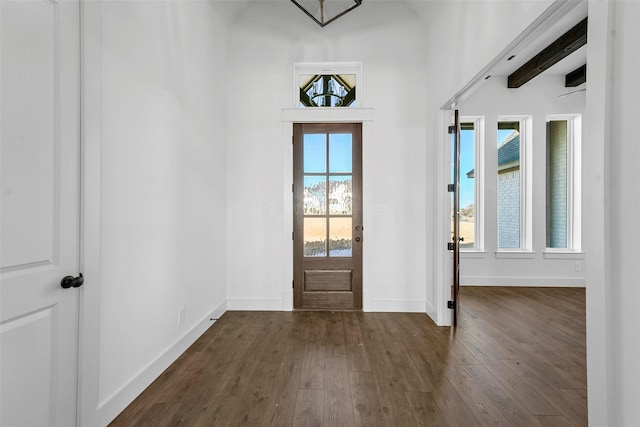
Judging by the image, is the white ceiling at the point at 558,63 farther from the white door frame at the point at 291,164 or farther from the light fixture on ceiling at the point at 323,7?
the light fixture on ceiling at the point at 323,7

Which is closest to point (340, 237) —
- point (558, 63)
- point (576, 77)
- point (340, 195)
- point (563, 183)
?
point (340, 195)

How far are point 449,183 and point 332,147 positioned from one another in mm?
1395

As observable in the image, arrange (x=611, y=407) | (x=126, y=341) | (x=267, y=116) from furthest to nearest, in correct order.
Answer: (x=267, y=116), (x=126, y=341), (x=611, y=407)

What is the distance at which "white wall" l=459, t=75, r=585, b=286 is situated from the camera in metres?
4.62

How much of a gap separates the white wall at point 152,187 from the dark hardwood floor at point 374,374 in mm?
265

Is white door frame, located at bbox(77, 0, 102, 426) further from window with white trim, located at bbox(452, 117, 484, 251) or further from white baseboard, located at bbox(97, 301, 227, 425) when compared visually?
window with white trim, located at bbox(452, 117, 484, 251)

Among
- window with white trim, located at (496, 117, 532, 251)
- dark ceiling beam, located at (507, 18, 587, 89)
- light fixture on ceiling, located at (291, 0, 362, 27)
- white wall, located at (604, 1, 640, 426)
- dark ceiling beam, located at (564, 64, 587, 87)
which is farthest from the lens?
window with white trim, located at (496, 117, 532, 251)

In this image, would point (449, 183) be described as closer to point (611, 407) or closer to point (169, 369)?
point (611, 407)

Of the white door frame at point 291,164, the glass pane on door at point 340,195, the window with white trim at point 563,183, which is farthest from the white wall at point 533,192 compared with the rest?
the glass pane on door at point 340,195

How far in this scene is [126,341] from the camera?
5.93 ft

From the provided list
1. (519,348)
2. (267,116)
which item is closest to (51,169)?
(267,116)

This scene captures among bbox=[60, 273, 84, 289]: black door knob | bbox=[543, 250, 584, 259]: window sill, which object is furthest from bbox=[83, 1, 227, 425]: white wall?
bbox=[543, 250, 584, 259]: window sill

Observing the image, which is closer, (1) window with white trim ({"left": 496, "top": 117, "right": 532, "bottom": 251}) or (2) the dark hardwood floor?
(2) the dark hardwood floor

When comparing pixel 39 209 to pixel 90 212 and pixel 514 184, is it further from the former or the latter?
pixel 514 184
